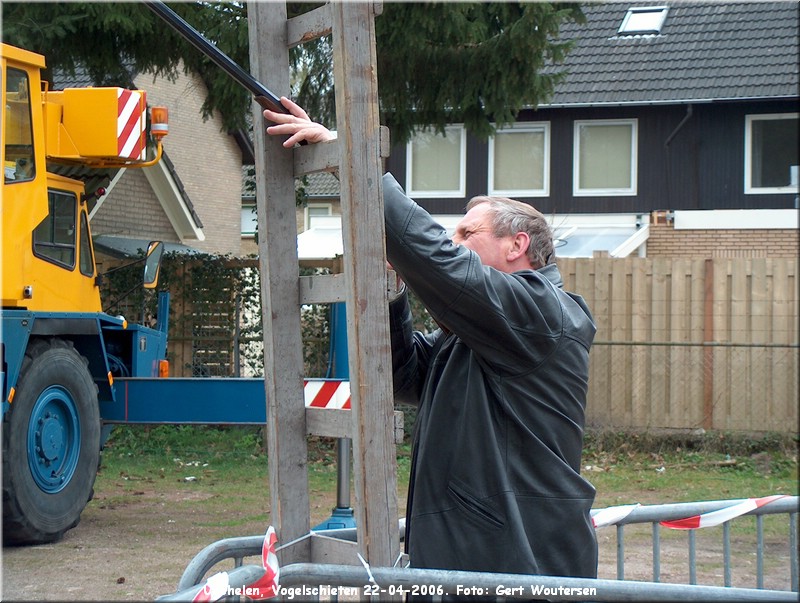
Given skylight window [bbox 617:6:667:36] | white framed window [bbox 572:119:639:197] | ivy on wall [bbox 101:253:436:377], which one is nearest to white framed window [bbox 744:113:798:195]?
white framed window [bbox 572:119:639:197]

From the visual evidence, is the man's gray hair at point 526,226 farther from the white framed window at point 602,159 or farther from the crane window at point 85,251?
the white framed window at point 602,159

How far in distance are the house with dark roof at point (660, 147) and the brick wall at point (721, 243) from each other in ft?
0.07

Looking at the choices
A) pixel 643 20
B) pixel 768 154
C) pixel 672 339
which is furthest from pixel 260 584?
pixel 643 20

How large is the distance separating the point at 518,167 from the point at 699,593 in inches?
713

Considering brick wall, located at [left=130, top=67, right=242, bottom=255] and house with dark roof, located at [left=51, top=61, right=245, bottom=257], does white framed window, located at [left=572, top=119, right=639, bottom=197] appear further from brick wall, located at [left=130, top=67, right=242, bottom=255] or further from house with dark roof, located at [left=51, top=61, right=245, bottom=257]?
brick wall, located at [left=130, top=67, right=242, bottom=255]

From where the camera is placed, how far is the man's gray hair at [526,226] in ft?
9.47

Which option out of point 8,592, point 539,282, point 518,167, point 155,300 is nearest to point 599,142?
point 518,167

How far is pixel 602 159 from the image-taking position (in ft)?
65.0

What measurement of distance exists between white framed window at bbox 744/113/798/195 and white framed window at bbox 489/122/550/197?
379 centimetres

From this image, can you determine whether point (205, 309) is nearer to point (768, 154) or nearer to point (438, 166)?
point (438, 166)

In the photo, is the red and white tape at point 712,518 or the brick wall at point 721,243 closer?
the red and white tape at point 712,518

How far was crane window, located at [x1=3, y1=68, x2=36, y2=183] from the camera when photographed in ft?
25.1

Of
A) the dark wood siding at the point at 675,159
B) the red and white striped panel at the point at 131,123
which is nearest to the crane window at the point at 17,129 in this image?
the red and white striped panel at the point at 131,123

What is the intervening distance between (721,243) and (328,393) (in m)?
14.6
